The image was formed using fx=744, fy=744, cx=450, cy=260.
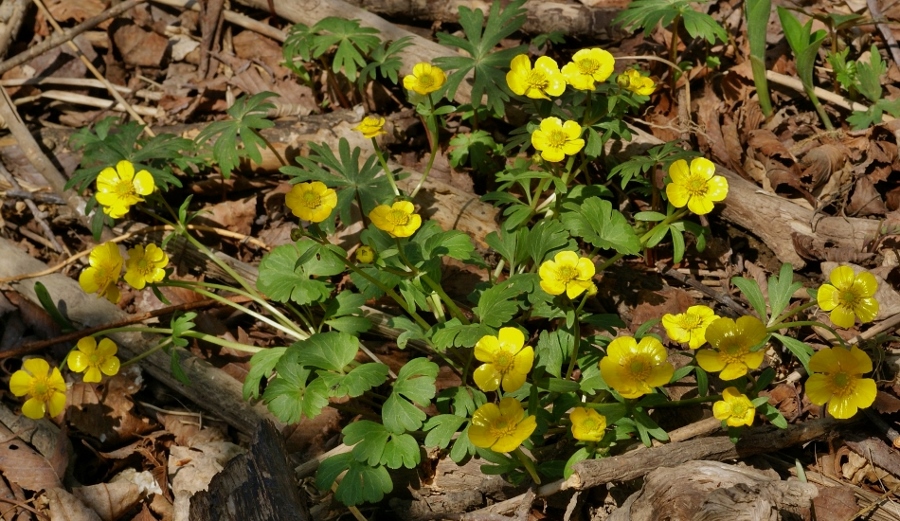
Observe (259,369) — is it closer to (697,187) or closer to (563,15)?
(697,187)

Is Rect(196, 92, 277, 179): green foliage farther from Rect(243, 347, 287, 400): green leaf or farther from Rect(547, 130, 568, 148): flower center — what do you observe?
Rect(547, 130, 568, 148): flower center

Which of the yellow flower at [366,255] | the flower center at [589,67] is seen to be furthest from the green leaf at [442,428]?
the flower center at [589,67]

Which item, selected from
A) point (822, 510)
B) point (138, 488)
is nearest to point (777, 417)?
point (822, 510)

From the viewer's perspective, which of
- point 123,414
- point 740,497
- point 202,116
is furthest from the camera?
point 202,116

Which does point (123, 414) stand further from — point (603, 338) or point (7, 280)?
point (603, 338)

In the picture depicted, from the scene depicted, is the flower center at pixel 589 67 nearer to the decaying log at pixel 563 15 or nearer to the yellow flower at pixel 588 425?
the decaying log at pixel 563 15

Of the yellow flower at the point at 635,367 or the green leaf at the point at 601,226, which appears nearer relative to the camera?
the yellow flower at the point at 635,367
